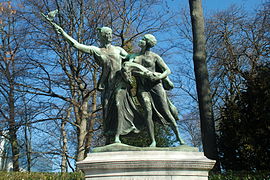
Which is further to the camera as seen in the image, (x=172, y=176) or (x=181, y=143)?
(x=181, y=143)

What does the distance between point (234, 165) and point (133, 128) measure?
678 cm

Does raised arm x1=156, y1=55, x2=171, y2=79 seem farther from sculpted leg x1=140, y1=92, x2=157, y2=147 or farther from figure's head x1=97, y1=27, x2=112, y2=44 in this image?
figure's head x1=97, y1=27, x2=112, y2=44

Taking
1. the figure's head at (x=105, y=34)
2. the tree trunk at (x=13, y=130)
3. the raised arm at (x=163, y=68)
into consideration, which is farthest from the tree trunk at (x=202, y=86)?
the tree trunk at (x=13, y=130)

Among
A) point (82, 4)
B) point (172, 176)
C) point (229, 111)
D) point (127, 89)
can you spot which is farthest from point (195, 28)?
point (172, 176)

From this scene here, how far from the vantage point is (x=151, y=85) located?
6.27m

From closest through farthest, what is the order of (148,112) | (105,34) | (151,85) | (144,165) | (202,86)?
(144,165) → (148,112) → (151,85) → (105,34) → (202,86)

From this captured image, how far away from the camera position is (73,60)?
1408 cm

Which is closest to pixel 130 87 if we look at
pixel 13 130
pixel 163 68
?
pixel 163 68

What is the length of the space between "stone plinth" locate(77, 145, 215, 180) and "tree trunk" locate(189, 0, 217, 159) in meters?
5.71

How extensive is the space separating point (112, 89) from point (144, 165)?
1855mm

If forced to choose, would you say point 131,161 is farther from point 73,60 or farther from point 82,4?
point 82,4

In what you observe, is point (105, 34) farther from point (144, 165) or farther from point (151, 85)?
point (144, 165)

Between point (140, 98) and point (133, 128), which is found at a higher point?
point (140, 98)

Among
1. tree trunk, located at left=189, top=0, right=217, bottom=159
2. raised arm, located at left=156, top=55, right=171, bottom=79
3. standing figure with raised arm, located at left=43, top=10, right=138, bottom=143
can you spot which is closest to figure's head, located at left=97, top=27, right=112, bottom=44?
standing figure with raised arm, located at left=43, top=10, right=138, bottom=143
